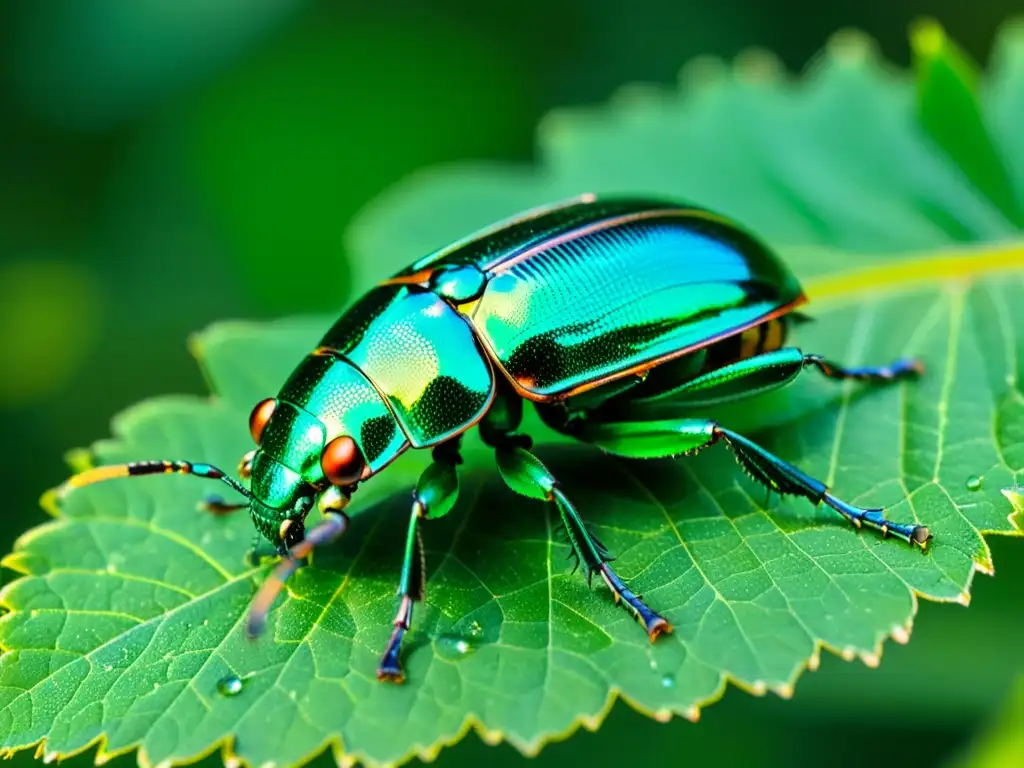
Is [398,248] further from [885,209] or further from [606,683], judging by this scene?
[606,683]

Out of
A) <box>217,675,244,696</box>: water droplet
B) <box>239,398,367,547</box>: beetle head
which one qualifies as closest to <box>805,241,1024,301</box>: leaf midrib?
<box>239,398,367,547</box>: beetle head

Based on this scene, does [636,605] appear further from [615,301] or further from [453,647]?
[615,301]

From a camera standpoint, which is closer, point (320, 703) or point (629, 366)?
point (320, 703)

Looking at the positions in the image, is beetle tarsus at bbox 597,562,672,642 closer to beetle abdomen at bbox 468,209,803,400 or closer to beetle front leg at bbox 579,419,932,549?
beetle front leg at bbox 579,419,932,549

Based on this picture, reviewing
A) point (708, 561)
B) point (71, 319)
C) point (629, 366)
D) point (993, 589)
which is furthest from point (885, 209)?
point (71, 319)

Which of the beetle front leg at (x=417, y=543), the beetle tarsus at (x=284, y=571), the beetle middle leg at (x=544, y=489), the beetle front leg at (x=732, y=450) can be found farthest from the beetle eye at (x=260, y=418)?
the beetle front leg at (x=732, y=450)

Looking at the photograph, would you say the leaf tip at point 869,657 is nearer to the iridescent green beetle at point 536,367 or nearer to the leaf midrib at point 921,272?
the iridescent green beetle at point 536,367
